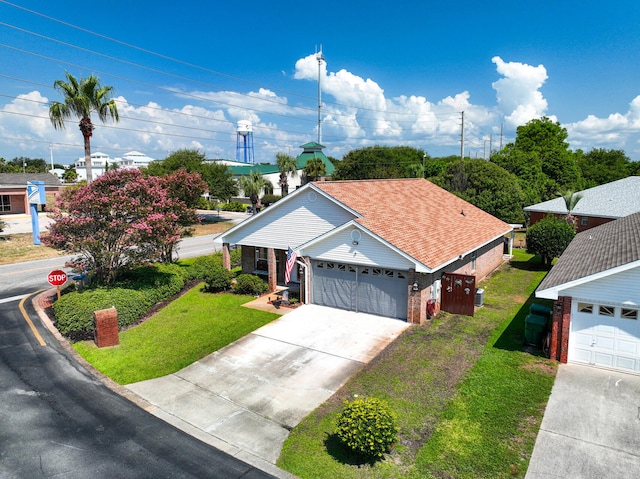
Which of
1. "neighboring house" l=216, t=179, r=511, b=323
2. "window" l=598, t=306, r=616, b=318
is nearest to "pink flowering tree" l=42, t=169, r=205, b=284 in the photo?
"neighboring house" l=216, t=179, r=511, b=323

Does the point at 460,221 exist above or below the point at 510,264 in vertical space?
above

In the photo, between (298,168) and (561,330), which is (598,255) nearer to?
(561,330)

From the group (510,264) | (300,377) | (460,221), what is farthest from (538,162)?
(300,377)

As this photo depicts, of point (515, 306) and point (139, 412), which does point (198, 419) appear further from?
point (515, 306)

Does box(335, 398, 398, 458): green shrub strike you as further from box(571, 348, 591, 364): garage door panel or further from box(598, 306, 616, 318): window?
box(598, 306, 616, 318): window

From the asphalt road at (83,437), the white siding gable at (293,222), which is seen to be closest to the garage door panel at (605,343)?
the white siding gable at (293,222)
